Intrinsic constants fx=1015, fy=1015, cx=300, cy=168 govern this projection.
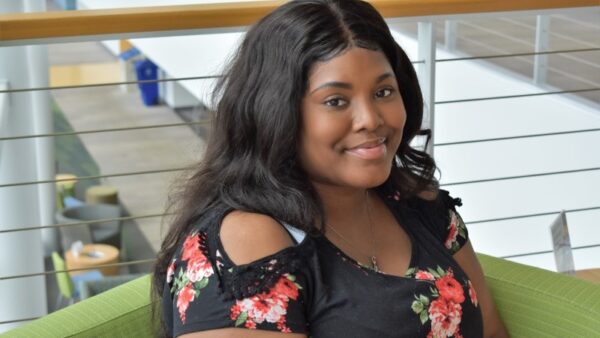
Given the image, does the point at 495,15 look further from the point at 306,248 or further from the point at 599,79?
the point at 599,79

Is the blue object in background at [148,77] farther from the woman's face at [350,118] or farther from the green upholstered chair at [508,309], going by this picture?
the woman's face at [350,118]

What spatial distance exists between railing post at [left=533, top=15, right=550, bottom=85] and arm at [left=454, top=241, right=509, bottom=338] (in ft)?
7.92

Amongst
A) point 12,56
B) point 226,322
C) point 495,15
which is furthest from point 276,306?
point 12,56

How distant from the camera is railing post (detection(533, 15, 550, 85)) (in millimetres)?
3865

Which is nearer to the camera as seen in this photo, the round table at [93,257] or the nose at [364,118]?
the nose at [364,118]

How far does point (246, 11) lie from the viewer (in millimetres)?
1880

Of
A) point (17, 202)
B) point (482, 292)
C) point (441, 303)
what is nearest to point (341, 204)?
point (441, 303)

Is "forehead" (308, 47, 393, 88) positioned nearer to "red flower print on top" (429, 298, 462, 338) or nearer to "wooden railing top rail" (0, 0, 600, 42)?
"red flower print on top" (429, 298, 462, 338)

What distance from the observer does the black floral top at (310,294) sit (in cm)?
127

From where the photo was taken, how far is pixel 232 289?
1.26 meters

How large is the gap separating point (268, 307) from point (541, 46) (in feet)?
9.36

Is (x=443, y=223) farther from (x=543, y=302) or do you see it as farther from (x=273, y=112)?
(x=273, y=112)

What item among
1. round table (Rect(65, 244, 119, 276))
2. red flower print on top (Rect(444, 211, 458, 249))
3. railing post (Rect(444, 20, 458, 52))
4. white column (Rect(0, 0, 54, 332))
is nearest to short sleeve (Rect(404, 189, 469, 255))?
red flower print on top (Rect(444, 211, 458, 249))

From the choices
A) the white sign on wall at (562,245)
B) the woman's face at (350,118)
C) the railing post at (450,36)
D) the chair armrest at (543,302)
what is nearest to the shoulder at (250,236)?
the woman's face at (350,118)
